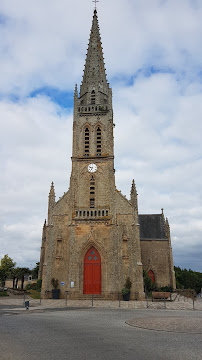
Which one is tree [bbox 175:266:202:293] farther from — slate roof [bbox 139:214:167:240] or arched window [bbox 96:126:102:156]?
arched window [bbox 96:126:102:156]

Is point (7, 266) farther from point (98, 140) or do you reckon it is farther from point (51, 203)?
point (98, 140)

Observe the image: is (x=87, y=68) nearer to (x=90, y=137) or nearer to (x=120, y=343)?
(x=90, y=137)

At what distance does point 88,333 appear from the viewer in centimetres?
958

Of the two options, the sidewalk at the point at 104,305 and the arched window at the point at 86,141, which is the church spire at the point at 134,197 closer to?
the arched window at the point at 86,141

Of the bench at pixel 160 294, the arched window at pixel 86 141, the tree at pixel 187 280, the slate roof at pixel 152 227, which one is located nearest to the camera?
the bench at pixel 160 294

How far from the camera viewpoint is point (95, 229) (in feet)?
93.9

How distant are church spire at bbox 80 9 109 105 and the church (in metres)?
0.15

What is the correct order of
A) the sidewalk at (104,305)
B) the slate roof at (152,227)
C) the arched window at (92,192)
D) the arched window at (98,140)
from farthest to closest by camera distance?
1. the slate roof at (152,227)
2. the arched window at (98,140)
3. the arched window at (92,192)
4. the sidewalk at (104,305)

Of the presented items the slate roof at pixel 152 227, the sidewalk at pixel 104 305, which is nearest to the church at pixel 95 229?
the slate roof at pixel 152 227

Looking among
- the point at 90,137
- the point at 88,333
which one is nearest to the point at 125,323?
the point at 88,333

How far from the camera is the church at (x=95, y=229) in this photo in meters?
27.1

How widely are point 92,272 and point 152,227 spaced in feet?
45.3

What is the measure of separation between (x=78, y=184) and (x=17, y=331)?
21.7 metres

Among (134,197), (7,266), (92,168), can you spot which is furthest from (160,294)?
(7,266)
